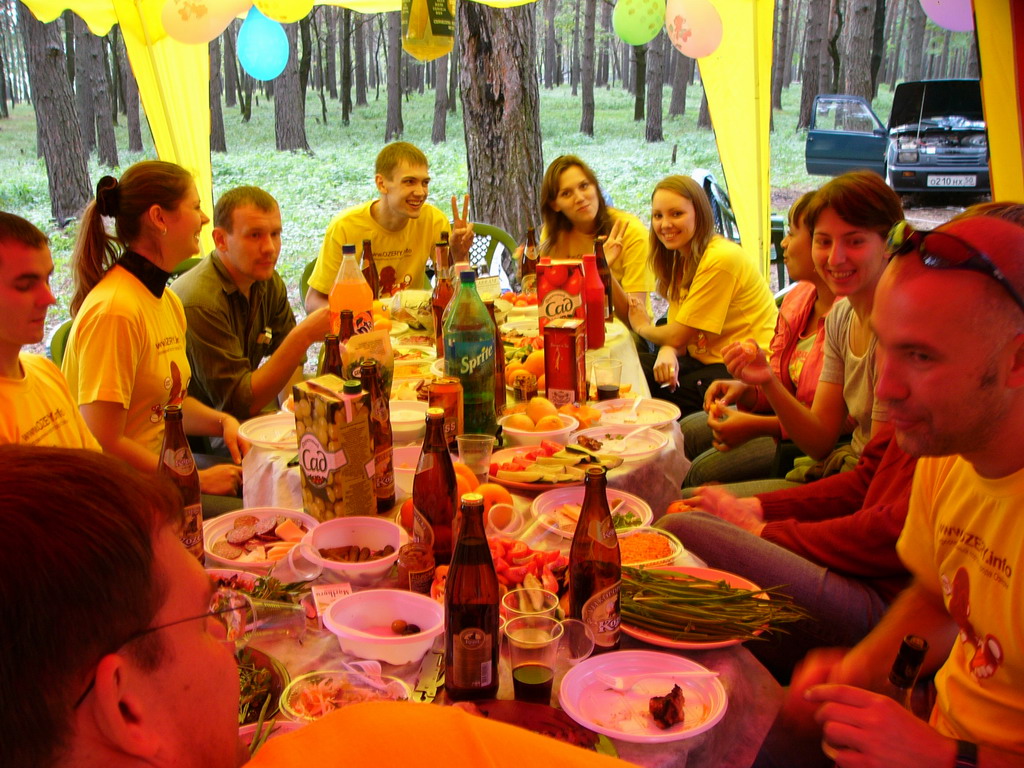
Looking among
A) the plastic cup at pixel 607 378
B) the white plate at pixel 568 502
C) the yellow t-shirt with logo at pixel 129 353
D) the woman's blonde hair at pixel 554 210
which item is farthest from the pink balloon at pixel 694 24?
the white plate at pixel 568 502

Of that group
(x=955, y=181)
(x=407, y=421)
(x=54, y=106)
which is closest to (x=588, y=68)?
(x=955, y=181)

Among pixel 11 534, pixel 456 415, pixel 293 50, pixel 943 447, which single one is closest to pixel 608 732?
pixel 943 447

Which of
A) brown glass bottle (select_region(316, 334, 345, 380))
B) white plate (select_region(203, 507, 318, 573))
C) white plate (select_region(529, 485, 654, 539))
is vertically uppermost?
brown glass bottle (select_region(316, 334, 345, 380))


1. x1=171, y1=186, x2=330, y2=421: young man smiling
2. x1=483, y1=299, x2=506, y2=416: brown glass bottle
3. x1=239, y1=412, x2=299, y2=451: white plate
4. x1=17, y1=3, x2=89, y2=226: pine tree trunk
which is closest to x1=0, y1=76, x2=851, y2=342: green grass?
x1=17, y1=3, x2=89, y2=226: pine tree trunk

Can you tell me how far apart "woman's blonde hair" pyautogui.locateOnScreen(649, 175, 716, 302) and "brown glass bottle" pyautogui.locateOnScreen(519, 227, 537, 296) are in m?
0.67

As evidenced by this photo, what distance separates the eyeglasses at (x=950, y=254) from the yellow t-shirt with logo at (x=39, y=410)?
1914mm

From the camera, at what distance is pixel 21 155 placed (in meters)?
14.7

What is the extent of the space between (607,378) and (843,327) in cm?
Answer: 82

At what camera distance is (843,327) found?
2.81 metres

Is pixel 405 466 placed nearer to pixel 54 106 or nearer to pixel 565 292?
pixel 565 292

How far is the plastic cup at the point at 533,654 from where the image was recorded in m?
1.30

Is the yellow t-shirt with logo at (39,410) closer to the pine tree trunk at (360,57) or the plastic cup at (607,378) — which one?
the plastic cup at (607,378)

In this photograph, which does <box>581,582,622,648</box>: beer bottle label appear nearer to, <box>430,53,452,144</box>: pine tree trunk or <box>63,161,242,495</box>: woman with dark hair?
<box>63,161,242,495</box>: woman with dark hair

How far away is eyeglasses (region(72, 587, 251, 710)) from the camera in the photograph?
73 cm
